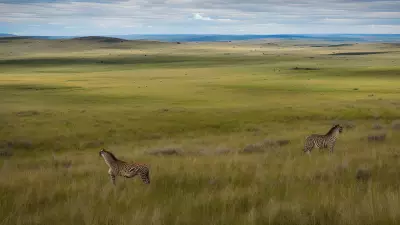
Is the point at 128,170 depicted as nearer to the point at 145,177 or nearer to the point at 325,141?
the point at 145,177

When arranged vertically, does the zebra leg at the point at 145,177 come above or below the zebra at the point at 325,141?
above

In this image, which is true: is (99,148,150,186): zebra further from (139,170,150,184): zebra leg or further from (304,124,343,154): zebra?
(304,124,343,154): zebra

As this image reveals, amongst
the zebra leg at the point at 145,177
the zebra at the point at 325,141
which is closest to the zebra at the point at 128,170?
the zebra leg at the point at 145,177

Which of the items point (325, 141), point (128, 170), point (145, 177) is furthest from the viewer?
point (325, 141)

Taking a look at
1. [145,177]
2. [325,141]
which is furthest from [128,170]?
[325,141]

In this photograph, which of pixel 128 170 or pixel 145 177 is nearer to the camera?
pixel 145 177

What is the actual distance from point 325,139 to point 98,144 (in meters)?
16.2

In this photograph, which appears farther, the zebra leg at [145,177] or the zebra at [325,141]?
the zebra at [325,141]

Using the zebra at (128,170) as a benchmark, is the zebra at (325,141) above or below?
below

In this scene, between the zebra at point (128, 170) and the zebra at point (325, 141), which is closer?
the zebra at point (128, 170)

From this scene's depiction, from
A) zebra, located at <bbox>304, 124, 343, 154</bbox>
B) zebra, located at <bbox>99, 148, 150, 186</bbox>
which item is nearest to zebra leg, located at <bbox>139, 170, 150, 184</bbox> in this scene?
zebra, located at <bbox>99, 148, 150, 186</bbox>

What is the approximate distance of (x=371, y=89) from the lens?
68.6 metres

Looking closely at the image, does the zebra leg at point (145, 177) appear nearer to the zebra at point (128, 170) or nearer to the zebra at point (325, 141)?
the zebra at point (128, 170)

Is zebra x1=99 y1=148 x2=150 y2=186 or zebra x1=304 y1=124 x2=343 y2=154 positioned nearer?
zebra x1=99 y1=148 x2=150 y2=186
